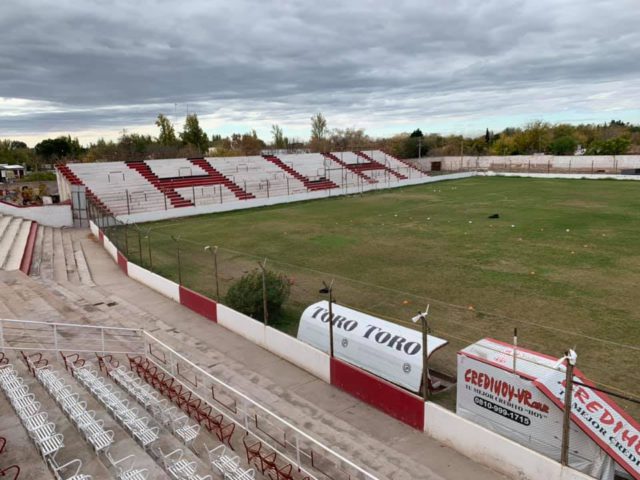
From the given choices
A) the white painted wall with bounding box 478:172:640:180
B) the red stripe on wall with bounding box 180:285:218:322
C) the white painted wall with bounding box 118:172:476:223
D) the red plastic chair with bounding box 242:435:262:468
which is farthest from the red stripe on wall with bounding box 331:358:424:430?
the white painted wall with bounding box 478:172:640:180

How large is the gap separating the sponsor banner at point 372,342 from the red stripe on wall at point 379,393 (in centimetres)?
22

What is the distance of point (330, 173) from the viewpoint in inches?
2181

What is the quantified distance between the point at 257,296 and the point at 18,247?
51.8ft

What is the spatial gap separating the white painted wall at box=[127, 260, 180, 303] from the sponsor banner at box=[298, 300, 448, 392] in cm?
626

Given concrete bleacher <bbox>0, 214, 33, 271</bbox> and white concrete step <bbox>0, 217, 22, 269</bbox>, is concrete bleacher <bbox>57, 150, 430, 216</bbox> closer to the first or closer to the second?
concrete bleacher <bbox>0, 214, 33, 271</bbox>

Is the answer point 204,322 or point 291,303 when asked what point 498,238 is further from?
point 204,322

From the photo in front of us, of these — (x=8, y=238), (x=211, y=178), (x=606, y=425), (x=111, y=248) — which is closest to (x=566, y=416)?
(x=606, y=425)

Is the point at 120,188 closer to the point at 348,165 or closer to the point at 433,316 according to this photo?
the point at 348,165

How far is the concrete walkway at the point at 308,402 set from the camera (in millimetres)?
7520

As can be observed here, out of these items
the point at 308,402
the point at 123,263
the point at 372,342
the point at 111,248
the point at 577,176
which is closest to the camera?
the point at 308,402

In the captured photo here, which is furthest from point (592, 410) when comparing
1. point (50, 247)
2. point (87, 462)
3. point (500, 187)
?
point (500, 187)

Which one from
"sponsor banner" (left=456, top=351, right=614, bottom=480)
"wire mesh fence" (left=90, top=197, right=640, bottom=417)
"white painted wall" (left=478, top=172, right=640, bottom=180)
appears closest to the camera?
"sponsor banner" (left=456, top=351, right=614, bottom=480)

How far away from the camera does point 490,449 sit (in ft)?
24.2

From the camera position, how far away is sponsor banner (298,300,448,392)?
29.4ft
